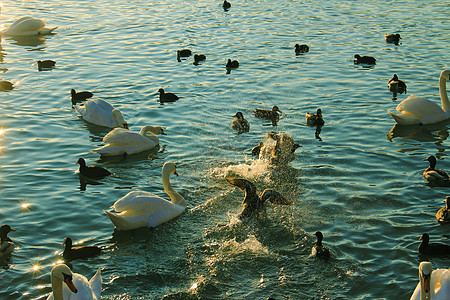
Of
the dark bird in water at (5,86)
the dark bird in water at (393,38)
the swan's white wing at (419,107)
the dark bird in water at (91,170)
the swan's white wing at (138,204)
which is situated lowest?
the dark bird in water at (91,170)

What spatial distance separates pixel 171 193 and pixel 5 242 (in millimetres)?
3006

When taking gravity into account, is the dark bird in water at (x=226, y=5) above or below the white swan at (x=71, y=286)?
above

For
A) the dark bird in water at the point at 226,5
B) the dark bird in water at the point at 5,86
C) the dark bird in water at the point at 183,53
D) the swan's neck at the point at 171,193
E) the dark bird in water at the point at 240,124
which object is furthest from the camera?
the dark bird in water at the point at 226,5

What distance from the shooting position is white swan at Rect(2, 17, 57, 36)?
23922 millimetres

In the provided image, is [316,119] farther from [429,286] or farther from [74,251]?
[429,286]

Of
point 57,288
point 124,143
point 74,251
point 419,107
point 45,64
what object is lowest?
point 74,251

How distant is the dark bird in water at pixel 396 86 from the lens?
54.3 ft

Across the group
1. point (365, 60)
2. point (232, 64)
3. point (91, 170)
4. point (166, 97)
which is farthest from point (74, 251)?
point (365, 60)

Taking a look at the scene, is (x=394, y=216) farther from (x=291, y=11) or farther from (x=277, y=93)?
(x=291, y=11)

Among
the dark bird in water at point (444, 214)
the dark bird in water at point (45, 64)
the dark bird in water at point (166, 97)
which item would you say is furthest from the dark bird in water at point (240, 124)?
the dark bird in water at point (45, 64)

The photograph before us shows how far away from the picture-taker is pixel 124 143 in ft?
43.4

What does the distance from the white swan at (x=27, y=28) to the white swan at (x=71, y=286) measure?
18.5m

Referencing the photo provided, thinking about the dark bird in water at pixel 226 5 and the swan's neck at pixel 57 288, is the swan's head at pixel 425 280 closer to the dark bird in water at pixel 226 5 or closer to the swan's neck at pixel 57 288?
the swan's neck at pixel 57 288

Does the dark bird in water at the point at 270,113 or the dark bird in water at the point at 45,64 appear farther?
the dark bird in water at the point at 45,64
